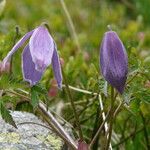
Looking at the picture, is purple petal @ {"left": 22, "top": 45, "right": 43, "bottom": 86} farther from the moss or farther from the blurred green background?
the moss

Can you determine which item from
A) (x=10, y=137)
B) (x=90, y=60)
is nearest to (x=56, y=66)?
(x=10, y=137)

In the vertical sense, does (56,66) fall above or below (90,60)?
above

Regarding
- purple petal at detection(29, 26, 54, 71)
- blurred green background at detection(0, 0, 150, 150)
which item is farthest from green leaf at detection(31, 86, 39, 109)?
purple petal at detection(29, 26, 54, 71)

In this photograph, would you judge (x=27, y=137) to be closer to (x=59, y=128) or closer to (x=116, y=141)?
(x=59, y=128)

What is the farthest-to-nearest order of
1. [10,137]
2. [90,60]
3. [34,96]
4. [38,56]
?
[90,60] → [10,137] → [34,96] → [38,56]

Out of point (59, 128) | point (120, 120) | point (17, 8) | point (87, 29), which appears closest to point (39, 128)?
point (59, 128)

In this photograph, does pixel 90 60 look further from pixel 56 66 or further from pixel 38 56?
pixel 38 56
